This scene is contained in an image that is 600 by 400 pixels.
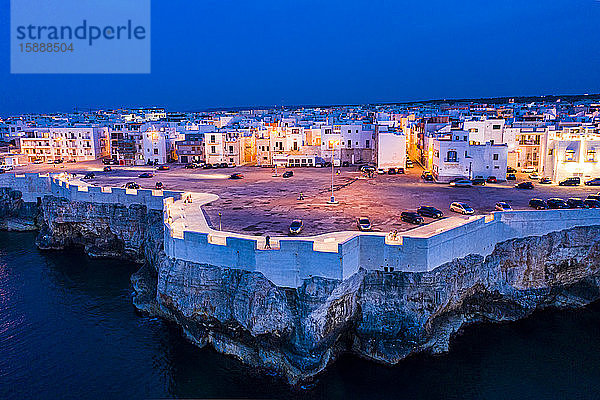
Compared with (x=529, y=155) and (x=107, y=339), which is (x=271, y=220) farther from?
(x=529, y=155)

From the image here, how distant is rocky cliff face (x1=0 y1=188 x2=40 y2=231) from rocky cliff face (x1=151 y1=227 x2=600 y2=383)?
38.2m

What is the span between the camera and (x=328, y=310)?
27531mm

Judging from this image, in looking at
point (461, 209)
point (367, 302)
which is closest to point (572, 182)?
point (461, 209)

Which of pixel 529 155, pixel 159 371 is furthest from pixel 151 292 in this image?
pixel 529 155

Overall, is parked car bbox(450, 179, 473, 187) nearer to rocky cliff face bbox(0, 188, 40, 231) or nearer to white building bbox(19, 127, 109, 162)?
rocky cliff face bbox(0, 188, 40, 231)

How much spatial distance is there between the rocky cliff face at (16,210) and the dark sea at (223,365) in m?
28.7

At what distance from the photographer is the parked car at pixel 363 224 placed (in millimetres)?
32888

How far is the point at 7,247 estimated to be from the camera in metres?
52.9

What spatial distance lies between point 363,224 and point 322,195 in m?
15.5

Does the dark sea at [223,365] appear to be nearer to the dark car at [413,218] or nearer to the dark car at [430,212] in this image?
the dark car at [413,218]

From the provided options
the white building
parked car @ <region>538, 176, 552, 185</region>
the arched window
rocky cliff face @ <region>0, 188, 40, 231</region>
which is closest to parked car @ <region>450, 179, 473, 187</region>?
the arched window

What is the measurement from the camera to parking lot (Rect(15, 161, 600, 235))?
120ft

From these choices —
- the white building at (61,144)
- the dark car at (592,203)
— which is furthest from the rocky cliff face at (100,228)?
the white building at (61,144)

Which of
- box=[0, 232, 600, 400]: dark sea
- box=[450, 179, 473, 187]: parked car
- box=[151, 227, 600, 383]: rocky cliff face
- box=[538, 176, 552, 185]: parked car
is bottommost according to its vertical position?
box=[0, 232, 600, 400]: dark sea
